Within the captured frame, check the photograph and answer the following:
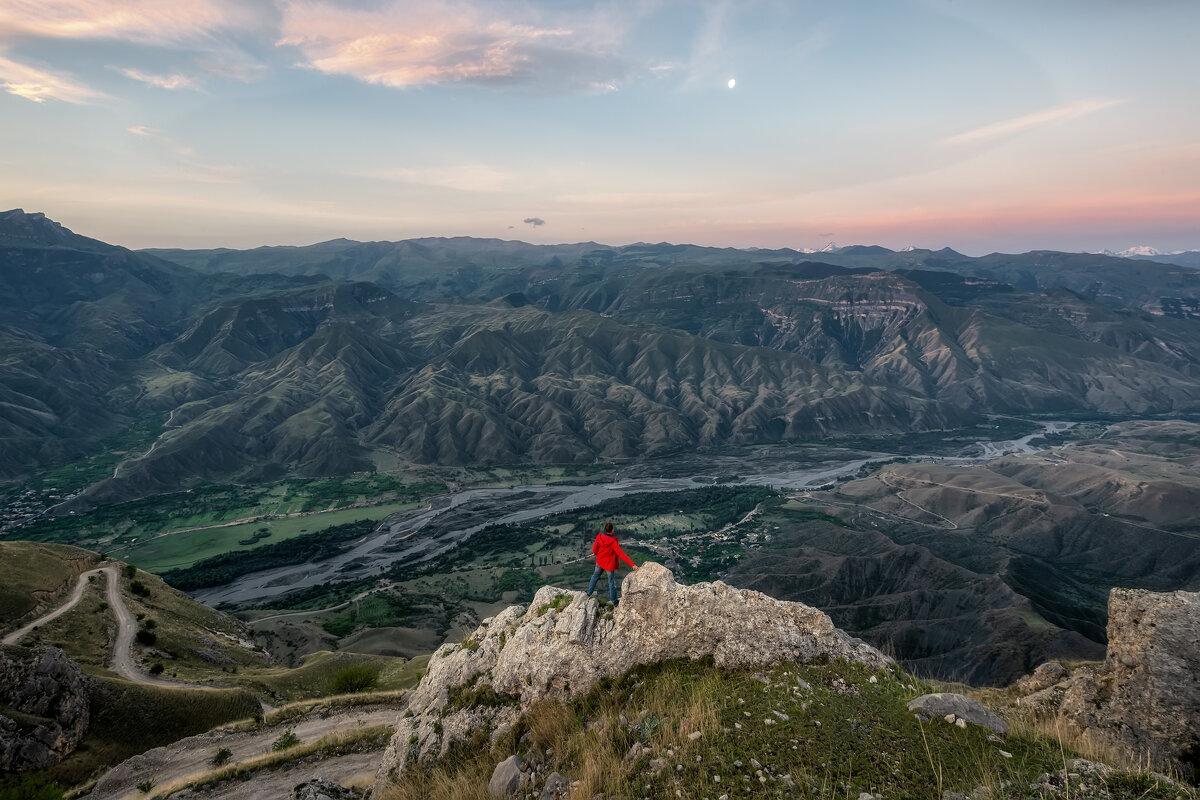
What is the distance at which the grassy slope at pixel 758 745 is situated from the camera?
29.8 feet

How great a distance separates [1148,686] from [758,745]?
14.0 metres

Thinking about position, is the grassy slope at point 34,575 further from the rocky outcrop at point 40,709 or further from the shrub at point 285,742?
the shrub at point 285,742

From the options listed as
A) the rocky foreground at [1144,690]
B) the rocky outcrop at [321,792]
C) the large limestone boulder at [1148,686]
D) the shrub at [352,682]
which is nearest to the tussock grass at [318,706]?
the shrub at [352,682]

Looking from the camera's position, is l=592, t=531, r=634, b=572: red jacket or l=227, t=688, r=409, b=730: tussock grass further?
l=227, t=688, r=409, b=730: tussock grass

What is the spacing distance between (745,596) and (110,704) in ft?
141

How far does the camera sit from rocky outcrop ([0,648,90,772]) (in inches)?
1132

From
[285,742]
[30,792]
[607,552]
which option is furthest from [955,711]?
[30,792]

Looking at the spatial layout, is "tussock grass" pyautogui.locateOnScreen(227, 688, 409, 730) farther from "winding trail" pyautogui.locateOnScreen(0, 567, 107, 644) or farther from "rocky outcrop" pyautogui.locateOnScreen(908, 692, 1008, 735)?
"rocky outcrop" pyautogui.locateOnScreen(908, 692, 1008, 735)

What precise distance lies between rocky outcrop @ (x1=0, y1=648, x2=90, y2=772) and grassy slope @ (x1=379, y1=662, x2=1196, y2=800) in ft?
98.8

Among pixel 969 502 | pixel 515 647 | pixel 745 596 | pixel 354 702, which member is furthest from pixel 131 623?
pixel 969 502

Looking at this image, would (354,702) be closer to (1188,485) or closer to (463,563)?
(463,563)

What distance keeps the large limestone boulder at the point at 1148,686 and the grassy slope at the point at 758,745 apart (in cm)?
614

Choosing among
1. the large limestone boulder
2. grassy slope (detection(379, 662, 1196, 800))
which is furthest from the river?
the large limestone boulder

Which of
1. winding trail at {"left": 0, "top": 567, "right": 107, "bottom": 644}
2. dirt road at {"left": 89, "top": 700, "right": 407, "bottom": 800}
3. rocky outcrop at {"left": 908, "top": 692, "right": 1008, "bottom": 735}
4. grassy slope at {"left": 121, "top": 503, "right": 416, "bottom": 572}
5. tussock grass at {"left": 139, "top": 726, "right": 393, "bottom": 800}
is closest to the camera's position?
rocky outcrop at {"left": 908, "top": 692, "right": 1008, "bottom": 735}
